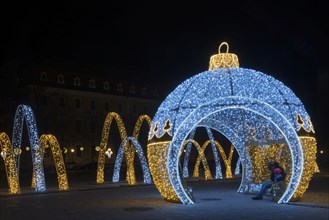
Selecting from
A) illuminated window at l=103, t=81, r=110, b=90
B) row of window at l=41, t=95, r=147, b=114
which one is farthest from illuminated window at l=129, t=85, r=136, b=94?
illuminated window at l=103, t=81, r=110, b=90

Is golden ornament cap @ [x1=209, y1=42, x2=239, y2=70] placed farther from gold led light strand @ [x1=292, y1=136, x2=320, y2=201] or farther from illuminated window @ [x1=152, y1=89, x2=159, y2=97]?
illuminated window @ [x1=152, y1=89, x2=159, y2=97]

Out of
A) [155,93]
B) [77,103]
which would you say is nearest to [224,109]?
[77,103]

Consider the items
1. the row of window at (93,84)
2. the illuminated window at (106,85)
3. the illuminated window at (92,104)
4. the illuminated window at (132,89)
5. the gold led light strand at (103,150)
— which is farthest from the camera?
the illuminated window at (132,89)

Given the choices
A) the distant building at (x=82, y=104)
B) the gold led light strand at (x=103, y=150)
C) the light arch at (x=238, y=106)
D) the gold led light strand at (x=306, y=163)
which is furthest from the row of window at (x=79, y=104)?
the gold led light strand at (x=306, y=163)

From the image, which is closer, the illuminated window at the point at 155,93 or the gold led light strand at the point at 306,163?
the gold led light strand at the point at 306,163

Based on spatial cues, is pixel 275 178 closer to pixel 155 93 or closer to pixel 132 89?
pixel 132 89

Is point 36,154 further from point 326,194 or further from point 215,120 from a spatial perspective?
point 326,194

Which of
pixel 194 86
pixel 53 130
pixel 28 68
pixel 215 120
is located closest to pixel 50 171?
pixel 53 130

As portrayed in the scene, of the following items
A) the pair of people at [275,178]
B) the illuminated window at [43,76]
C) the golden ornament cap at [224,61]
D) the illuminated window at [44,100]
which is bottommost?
the pair of people at [275,178]

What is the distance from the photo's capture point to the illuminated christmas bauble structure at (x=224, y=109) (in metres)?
14.2

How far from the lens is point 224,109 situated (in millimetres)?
15453

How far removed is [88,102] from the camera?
185 ft

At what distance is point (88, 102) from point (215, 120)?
39.3 metres

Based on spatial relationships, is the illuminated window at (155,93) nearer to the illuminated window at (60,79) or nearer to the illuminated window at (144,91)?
the illuminated window at (144,91)
